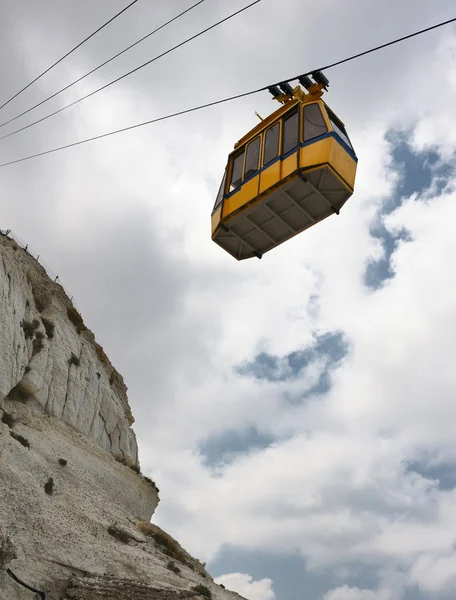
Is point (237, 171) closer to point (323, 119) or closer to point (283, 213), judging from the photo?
point (283, 213)

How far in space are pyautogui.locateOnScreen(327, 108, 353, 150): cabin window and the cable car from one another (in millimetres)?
46

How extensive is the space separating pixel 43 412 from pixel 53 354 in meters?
4.29

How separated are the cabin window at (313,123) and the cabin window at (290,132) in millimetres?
296

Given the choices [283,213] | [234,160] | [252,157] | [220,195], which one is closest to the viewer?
[283,213]

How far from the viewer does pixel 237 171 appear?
1877 cm

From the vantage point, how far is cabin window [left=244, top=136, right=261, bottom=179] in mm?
17897

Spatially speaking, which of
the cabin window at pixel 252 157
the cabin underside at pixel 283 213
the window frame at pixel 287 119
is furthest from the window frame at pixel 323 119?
the cabin window at pixel 252 157

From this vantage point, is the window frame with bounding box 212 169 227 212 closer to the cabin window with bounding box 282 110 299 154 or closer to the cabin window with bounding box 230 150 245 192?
the cabin window with bounding box 230 150 245 192

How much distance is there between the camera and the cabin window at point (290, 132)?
55.1ft

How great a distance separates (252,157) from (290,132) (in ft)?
5.33

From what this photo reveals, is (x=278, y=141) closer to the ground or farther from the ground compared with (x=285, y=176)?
farther from the ground

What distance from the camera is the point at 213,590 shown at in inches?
1096

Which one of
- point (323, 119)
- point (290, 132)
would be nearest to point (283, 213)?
point (290, 132)

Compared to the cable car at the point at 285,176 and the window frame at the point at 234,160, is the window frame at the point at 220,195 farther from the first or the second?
the window frame at the point at 234,160
